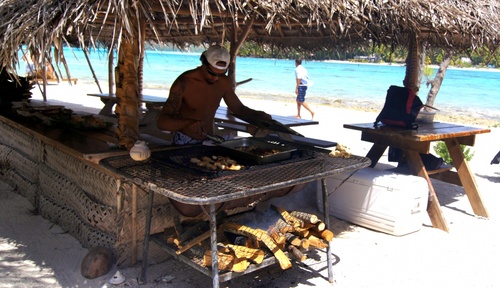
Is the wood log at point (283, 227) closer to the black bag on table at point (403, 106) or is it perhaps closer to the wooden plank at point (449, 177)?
the black bag on table at point (403, 106)

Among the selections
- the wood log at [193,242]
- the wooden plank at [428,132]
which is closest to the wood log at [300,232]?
the wood log at [193,242]

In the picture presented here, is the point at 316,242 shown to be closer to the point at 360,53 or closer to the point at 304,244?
the point at 304,244

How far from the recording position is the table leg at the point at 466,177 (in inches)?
175

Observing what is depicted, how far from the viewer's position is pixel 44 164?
157 inches

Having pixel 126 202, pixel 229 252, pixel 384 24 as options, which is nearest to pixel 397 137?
pixel 384 24

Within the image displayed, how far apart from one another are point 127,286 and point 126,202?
21.4 inches

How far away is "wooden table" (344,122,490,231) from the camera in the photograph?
4.05 meters

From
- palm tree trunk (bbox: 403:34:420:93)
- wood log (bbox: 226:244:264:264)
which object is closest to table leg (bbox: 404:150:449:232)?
palm tree trunk (bbox: 403:34:420:93)

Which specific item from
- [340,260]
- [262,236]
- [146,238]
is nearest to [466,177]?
[340,260]

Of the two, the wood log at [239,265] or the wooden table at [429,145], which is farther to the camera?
the wooden table at [429,145]

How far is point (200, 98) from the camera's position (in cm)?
372

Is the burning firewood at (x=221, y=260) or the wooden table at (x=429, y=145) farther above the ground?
the wooden table at (x=429, y=145)

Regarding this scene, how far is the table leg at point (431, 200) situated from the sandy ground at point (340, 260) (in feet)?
0.27

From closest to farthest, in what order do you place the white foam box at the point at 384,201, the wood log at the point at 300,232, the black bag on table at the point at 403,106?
1. the wood log at the point at 300,232
2. the white foam box at the point at 384,201
3. the black bag on table at the point at 403,106
